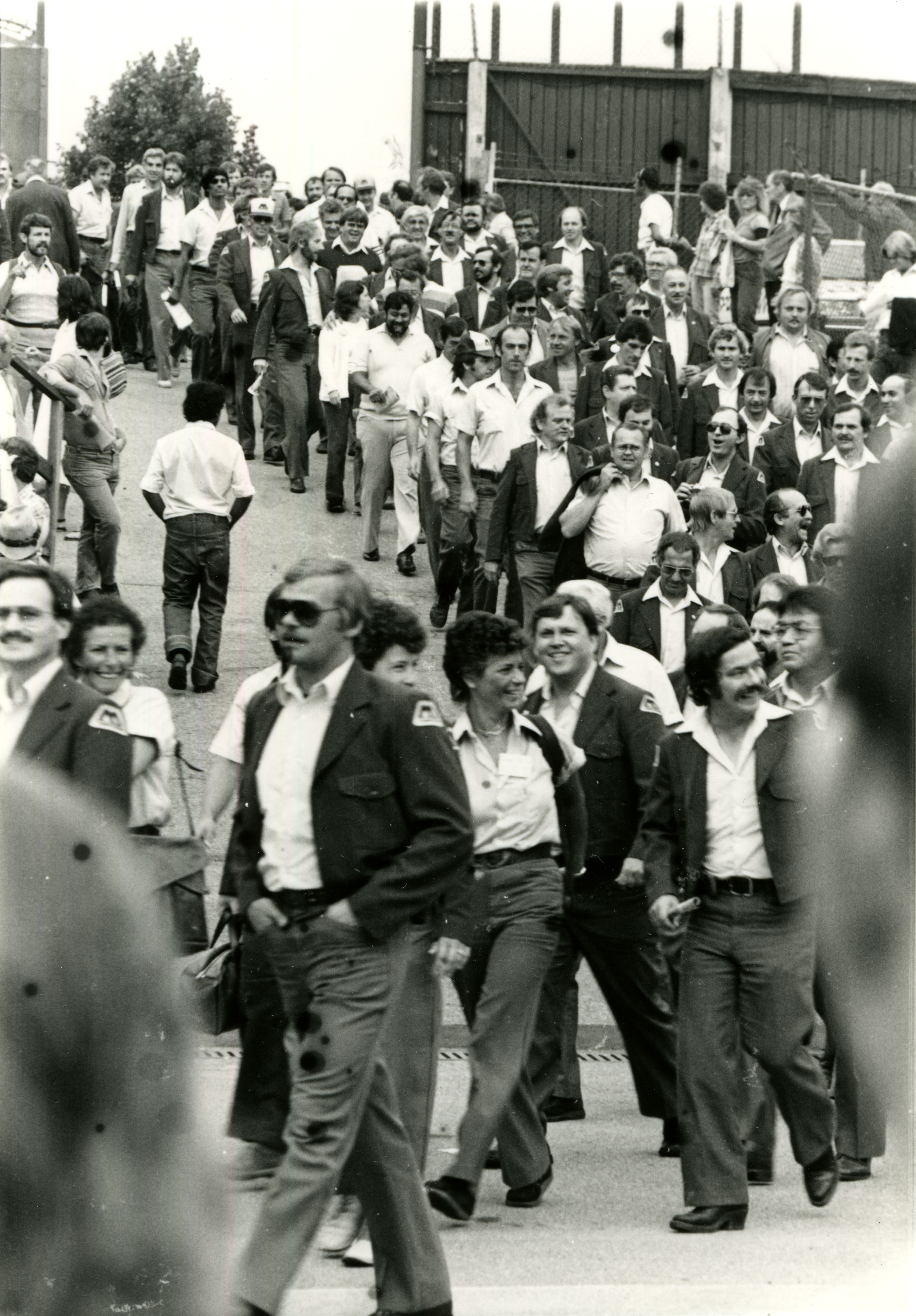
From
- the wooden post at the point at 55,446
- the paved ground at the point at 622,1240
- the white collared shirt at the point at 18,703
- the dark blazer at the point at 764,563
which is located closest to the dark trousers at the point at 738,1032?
the paved ground at the point at 622,1240

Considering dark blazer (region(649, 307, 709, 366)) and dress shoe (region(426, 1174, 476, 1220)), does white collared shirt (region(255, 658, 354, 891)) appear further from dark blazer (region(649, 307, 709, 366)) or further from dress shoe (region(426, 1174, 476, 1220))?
dark blazer (region(649, 307, 709, 366))

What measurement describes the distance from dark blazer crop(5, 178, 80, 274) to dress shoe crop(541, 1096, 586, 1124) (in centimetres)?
1019

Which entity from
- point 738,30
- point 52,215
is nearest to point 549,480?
point 52,215

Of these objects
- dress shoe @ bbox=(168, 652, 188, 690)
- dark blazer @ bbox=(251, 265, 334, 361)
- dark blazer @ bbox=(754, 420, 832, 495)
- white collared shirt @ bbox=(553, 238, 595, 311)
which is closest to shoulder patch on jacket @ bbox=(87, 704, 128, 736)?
dress shoe @ bbox=(168, 652, 188, 690)

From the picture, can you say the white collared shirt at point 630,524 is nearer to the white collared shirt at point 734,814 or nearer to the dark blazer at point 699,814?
the dark blazer at point 699,814

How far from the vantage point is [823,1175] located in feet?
21.5

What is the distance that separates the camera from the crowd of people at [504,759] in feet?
16.7

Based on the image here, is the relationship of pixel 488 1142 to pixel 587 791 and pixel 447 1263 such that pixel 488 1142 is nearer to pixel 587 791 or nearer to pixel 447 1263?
pixel 447 1263

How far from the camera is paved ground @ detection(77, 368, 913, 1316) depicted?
533cm

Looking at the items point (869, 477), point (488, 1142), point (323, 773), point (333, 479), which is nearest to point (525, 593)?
point (333, 479)

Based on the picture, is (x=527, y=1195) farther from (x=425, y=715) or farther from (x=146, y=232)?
(x=146, y=232)

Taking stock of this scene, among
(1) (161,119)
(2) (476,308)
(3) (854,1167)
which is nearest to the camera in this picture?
(3) (854,1167)

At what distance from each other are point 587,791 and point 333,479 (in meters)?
8.77

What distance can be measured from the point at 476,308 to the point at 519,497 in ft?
14.5
